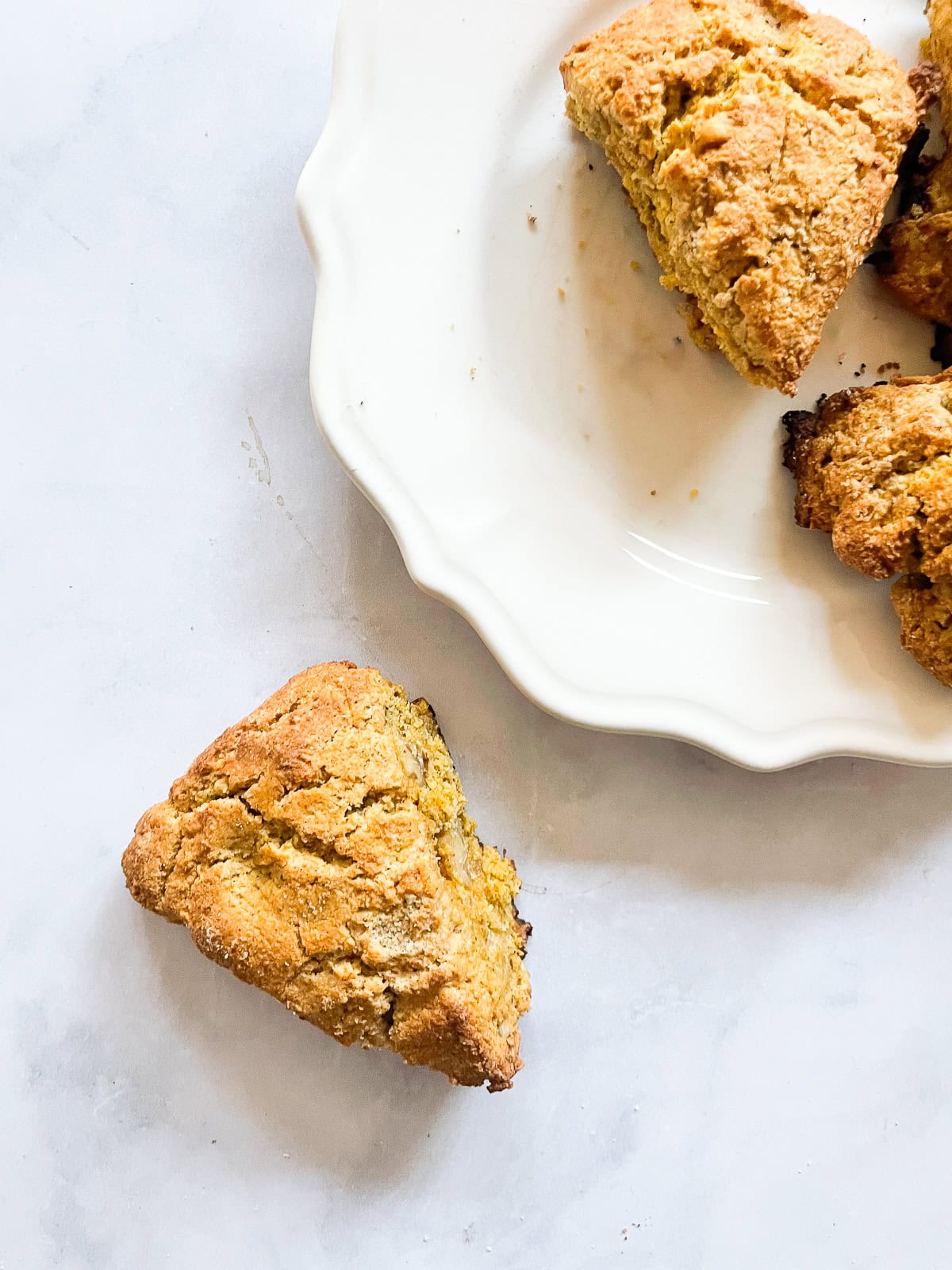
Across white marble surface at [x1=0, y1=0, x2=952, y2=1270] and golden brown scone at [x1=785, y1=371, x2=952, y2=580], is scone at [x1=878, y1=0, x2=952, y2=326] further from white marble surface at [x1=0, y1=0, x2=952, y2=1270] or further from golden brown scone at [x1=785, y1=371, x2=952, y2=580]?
white marble surface at [x1=0, y1=0, x2=952, y2=1270]

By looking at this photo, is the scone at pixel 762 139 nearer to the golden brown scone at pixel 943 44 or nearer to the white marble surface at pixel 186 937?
the golden brown scone at pixel 943 44

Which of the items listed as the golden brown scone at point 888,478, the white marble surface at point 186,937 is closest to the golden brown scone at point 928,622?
the golden brown scone at point 888,478

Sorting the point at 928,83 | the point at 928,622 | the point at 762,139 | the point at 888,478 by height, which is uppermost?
the point at 928,83

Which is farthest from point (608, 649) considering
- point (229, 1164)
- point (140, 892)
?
point (229, 1164)

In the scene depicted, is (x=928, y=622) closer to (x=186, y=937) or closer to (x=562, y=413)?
(x=562, y=413)

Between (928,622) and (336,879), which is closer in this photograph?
(336,879)

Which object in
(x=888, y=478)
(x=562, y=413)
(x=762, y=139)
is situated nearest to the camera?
(x=762, y=139)

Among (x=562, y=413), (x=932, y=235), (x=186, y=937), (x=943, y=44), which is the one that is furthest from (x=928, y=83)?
(x=186, y=937)

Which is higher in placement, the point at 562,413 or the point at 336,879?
the point at 562,413
